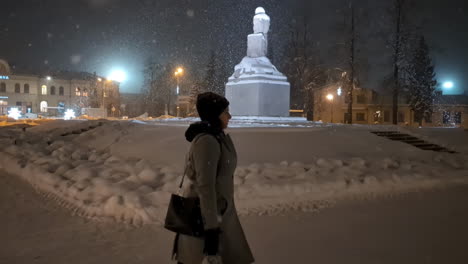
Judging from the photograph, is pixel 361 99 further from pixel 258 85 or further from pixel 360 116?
pixel 258 85

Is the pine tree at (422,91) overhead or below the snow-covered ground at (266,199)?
overhead

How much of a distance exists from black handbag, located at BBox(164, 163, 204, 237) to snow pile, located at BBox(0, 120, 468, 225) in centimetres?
322

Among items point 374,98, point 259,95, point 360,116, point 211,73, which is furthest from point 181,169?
point 374,98

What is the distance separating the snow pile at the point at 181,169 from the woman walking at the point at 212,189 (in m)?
3.18

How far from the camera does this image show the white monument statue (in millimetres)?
17578

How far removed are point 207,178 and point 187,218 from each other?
33cm

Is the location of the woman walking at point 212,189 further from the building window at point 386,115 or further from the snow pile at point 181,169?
the building window at point 386,115

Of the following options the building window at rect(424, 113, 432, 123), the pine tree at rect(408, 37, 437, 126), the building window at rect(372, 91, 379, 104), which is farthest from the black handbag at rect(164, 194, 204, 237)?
the building window at rect(372, 91, 379, 104)

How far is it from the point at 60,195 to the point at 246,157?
4332 millimetres

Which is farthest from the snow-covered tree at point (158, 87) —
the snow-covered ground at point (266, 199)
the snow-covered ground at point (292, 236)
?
the snow-covered ground at point (292, 236)

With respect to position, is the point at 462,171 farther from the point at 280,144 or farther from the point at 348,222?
the point at 348,222

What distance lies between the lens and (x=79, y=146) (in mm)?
12562

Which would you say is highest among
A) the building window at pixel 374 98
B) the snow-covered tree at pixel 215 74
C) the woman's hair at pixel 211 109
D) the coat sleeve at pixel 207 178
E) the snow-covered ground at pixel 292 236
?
the snow-covered tree at pixel 215 74

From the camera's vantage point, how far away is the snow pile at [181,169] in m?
6.72
